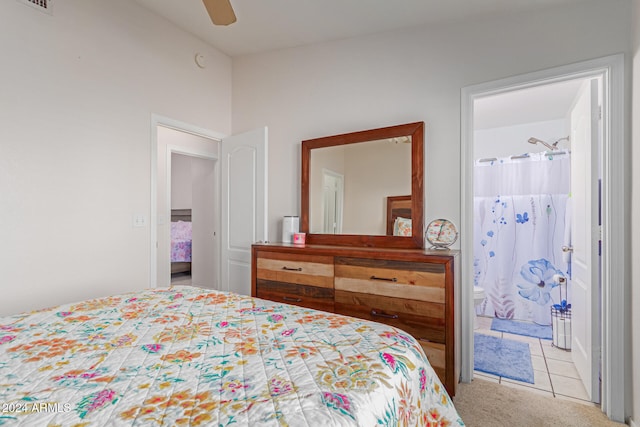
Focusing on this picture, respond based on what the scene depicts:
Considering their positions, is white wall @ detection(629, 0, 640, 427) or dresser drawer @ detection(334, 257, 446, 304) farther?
dresser drawer @ detection(334, 257, 446, 304)

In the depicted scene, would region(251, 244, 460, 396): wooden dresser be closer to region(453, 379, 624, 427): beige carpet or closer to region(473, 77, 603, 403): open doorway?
region(453, 379, 624, 427): beige carpet

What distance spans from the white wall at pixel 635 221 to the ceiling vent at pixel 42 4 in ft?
11.3

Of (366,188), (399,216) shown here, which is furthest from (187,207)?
(399,216)

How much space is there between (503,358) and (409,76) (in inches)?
95.2

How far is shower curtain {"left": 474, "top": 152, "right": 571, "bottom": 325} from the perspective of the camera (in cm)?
358

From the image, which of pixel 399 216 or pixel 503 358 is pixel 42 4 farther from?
pixel 503 358

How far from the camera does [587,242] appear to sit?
212cm

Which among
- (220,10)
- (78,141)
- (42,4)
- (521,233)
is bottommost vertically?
(521,233)

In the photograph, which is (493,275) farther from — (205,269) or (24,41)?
(24,41)

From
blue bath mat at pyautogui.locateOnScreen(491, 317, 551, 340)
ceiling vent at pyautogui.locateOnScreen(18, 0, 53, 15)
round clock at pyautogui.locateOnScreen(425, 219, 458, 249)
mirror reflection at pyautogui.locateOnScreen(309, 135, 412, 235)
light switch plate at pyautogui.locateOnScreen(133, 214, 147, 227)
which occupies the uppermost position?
ceiling vent at pyautogui.locateOnScreen(18, 0, 53, 15)

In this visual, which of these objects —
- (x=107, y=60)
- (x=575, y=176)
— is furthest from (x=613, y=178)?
(x=107, y=60)

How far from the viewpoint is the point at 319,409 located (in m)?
0.71

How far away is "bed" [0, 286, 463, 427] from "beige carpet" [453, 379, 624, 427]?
1.03m

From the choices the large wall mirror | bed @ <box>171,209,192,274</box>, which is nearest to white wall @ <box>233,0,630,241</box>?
the large wall mirror
